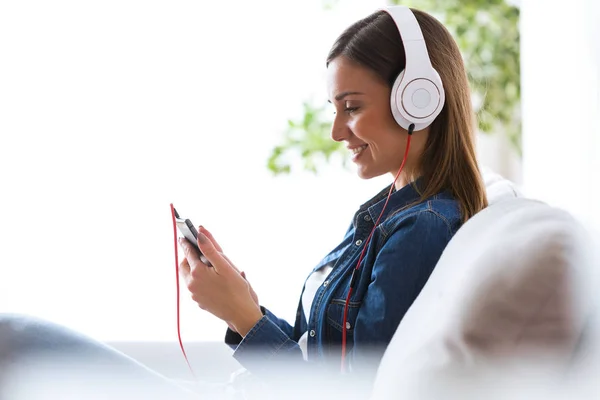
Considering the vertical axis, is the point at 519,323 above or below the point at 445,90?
below

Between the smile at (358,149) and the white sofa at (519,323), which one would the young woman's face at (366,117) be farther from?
the white sofa at (519,323)

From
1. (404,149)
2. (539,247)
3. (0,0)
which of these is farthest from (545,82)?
(0,0)

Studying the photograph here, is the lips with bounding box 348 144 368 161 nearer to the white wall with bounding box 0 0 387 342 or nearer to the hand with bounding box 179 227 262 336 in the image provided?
the hand with bounding box 179 227 262 336

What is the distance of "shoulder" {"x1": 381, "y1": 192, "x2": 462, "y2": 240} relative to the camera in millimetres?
953

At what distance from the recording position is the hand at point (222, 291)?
1.01 meters

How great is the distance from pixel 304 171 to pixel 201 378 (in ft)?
3.86

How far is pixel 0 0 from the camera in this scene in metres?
2.26

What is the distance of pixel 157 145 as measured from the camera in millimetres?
2295

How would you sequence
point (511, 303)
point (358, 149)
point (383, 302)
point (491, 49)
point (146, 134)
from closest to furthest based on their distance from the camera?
point (511, 303), point (383, 302), point (358, 149), point (146, 134), point (491, 49)

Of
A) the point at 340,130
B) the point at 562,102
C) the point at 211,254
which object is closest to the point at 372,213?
the point at 340,130

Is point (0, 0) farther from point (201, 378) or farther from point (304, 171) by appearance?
point (201, 378)

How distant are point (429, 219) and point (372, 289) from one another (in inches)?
4.8

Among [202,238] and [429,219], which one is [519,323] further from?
[202,238]

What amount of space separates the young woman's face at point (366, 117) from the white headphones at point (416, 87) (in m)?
0.03
